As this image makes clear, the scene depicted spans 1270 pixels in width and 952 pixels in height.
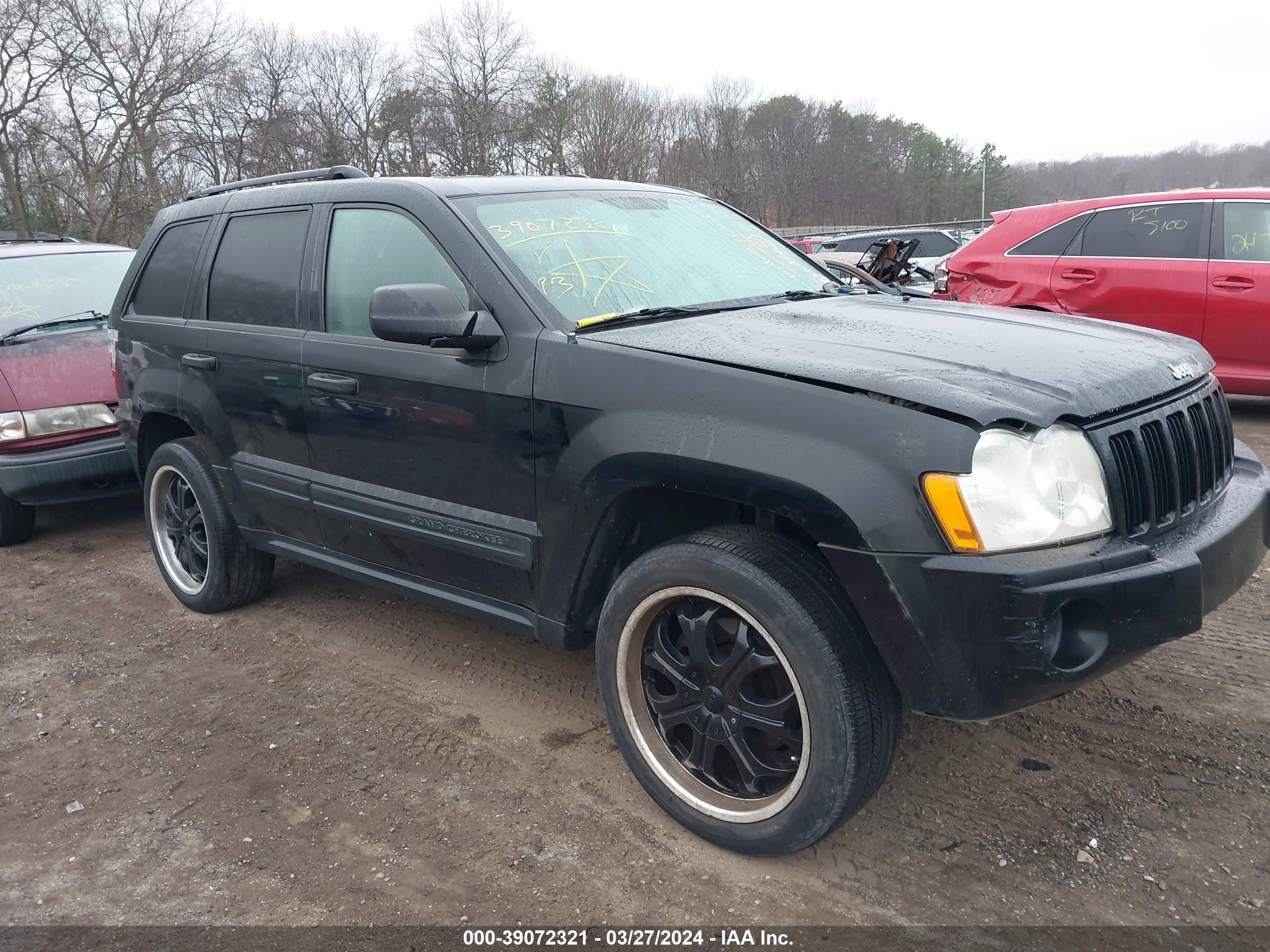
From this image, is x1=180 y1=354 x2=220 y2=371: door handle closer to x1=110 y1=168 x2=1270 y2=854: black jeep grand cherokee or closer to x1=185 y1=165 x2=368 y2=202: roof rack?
x1=110 y1=168 x2=1270 y2=854: black jeep grand cherokee

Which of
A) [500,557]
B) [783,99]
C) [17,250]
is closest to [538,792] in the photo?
[500,557]

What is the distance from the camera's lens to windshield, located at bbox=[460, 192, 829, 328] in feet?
9.82

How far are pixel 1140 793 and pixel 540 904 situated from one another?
1716mm

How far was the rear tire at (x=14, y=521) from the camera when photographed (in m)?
5.62

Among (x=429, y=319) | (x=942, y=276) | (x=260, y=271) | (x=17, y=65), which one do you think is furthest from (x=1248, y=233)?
(x=17, y=65)

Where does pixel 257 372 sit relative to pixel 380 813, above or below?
above

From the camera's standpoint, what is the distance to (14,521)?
5668 mm

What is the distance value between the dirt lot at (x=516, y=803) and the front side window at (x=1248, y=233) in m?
3.81

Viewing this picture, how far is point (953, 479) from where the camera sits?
2.07 metres

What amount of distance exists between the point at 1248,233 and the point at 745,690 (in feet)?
20.9

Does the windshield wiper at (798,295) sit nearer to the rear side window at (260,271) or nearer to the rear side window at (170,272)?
the rear side window at (260,271)

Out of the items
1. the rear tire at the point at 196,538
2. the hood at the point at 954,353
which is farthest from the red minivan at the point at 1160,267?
the rear tire at the point at 196,538

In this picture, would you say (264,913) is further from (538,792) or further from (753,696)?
(753,696)

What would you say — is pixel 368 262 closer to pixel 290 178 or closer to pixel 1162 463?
pixel 290 178
